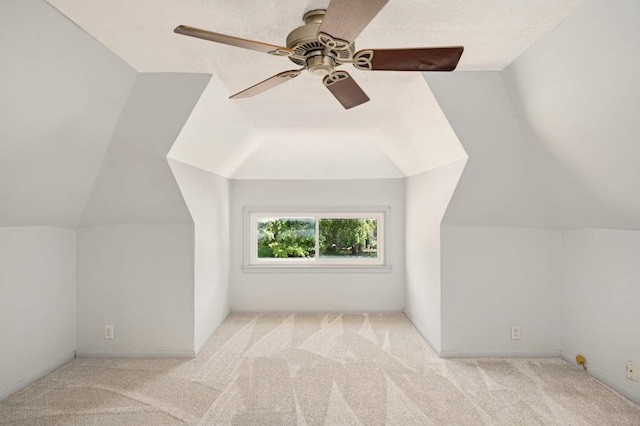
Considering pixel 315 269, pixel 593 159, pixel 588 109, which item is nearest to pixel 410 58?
pixel 588 109

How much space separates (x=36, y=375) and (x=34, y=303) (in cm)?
59

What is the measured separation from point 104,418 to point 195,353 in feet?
3.51

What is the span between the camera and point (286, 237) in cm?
535

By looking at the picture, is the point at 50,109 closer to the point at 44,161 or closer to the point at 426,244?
the point at 44,161

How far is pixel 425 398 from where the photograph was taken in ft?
9.05

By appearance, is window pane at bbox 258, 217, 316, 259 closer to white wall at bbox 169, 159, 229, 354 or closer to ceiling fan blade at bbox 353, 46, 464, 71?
white wall at bbox 169, 159, 229, 354

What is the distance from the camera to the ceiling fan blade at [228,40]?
55.6 inches

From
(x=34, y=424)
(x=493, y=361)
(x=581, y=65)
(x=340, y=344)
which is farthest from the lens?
(x=340, y=344)

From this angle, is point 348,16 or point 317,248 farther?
point 317,248

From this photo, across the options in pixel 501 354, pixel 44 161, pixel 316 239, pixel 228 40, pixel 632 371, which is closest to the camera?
A: pixel 228 40

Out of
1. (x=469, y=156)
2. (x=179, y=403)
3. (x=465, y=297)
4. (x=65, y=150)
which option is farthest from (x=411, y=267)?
(x=65, y=150)

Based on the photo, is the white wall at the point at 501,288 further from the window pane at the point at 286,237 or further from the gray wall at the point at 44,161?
the gray wall at the point at 44,161

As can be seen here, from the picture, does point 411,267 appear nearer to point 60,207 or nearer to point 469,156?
point 469,156

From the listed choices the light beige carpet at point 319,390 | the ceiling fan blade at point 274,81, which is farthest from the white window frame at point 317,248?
the ceiling fan blade at point 274,81
